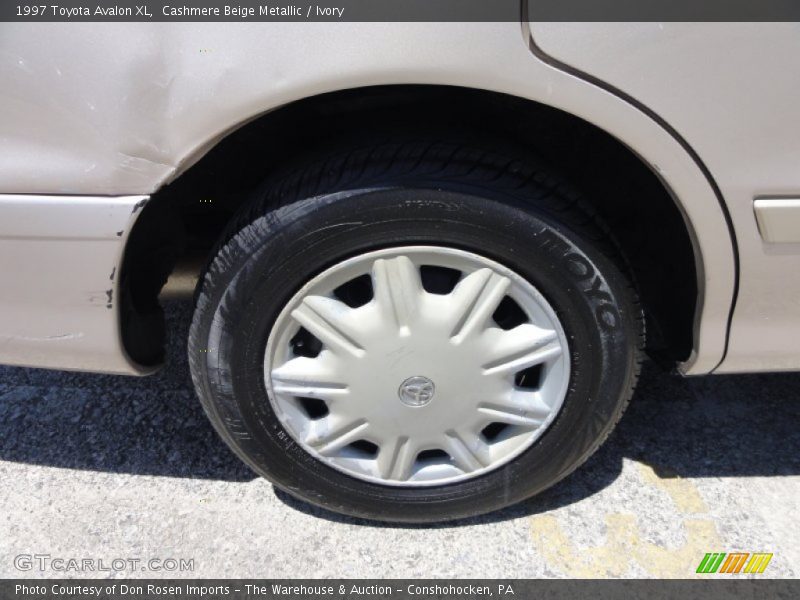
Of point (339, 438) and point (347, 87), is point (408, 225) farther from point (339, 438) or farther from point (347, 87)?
point (339, 438)

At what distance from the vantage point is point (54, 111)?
1322 mm

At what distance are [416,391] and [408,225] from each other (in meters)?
0.40

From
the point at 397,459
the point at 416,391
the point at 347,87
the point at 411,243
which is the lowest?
the point at 397,459

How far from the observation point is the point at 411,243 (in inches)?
58.9

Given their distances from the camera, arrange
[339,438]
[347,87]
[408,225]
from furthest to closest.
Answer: [339,438]
[408,225]
[347,87]

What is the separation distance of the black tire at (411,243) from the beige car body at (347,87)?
0.67 ft

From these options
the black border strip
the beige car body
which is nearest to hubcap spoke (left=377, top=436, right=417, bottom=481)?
the beige car body

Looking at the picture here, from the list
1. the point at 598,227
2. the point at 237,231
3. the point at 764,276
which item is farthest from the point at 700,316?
the point at 237,231

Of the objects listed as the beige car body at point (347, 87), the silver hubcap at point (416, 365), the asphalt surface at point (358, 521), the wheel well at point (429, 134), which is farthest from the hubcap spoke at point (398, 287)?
the asphalt surface at point (358, 521)

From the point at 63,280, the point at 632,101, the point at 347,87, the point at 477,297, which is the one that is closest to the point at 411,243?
the point at 477,297

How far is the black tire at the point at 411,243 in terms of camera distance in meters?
1.46
